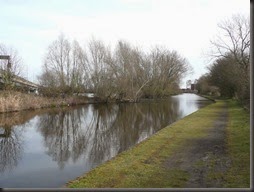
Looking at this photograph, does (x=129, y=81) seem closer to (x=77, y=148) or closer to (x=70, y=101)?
(x=70, y=101)

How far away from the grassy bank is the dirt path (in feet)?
67.0

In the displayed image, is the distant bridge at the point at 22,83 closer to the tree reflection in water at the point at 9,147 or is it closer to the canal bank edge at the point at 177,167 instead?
the tree reflection in water at the point at 9,147

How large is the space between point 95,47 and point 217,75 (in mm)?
19076

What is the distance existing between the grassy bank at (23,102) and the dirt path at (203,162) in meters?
20.4

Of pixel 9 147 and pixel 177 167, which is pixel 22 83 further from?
pixel 177 167

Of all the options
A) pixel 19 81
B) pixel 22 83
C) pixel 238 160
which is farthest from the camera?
pixel 22 83

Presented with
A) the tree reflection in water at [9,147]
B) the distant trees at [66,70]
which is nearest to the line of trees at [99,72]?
the distant trees at [66,70]

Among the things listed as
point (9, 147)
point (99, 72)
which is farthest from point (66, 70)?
point (9, 147)

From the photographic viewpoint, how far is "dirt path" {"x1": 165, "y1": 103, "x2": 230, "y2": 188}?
604cm

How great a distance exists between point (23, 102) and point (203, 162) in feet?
82.1

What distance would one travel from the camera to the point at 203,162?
7629 millimetres

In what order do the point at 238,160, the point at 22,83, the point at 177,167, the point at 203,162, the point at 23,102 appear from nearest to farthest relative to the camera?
1. the point at 177,167
2. the point at 238,160
3. the point at 203,162
4. the point at 23,102
5. the point at 22,83

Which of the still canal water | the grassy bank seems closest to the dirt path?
the still canal water

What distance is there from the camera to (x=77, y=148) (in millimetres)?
11695
